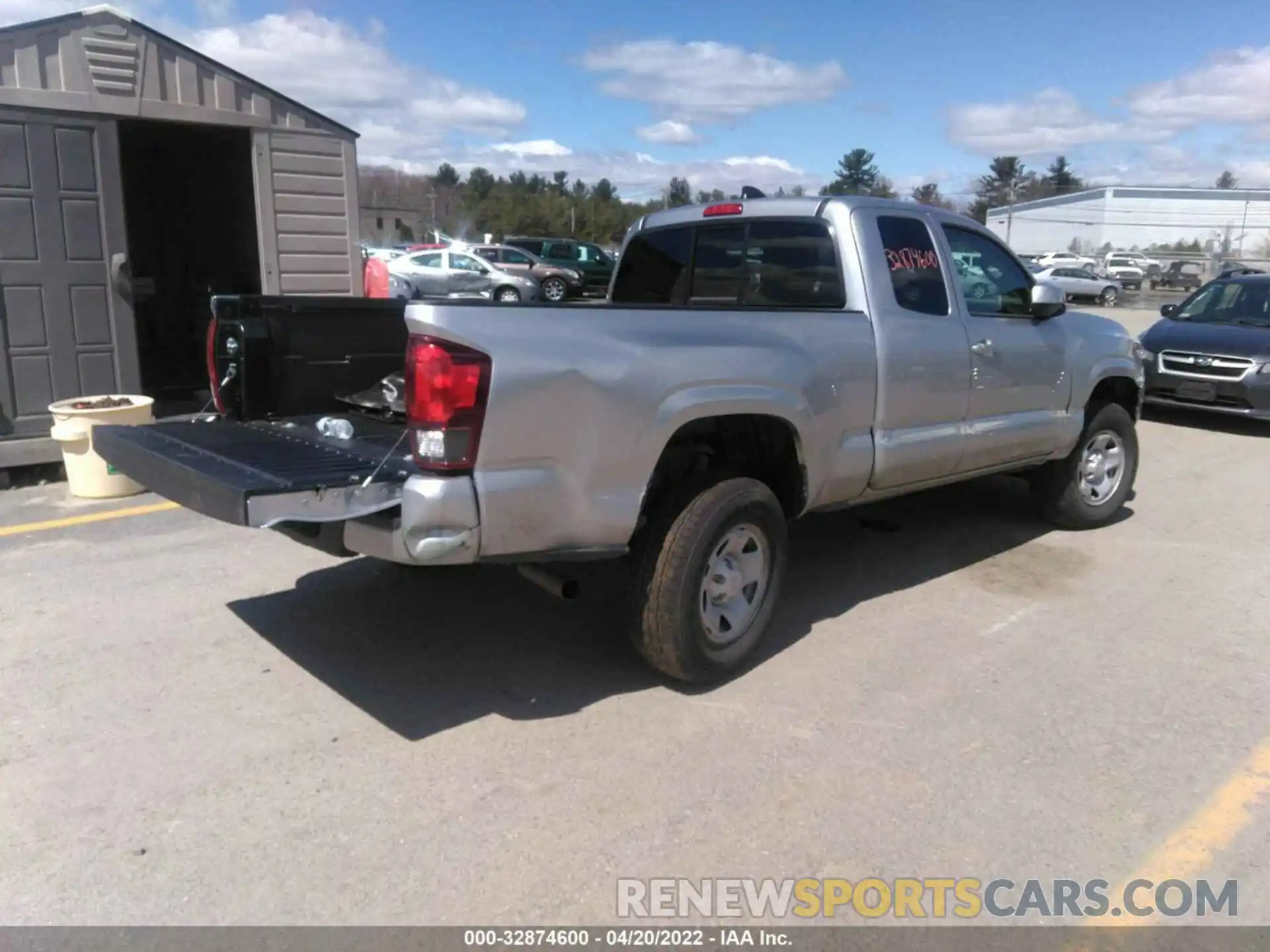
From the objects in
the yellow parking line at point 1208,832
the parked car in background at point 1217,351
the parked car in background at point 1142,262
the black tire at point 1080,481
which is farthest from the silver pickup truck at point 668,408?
the parked car in background at point 1142,262

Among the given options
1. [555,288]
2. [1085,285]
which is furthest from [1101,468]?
[1085,285]

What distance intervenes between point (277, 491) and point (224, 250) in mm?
8824

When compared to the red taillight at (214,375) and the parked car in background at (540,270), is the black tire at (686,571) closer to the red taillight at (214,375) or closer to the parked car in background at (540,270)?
the red taillight at (214,375)

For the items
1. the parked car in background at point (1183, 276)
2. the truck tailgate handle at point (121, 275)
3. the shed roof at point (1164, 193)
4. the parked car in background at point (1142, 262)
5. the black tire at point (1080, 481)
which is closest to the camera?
the black tire at point (1080, 481)

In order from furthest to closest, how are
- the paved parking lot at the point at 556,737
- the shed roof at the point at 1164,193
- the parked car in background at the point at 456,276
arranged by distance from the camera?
the shed roof at the point at 1164,193 → the parked car in background at the point at 456,276 → the paved parking lot at the point at 556,737

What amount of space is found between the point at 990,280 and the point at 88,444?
19.4 ft

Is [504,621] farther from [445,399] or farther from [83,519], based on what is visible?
[83,519]

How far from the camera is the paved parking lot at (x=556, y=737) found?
114 inches

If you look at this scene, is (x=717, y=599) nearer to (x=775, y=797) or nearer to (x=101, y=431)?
(x=775, y=797)

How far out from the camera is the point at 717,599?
161 inches

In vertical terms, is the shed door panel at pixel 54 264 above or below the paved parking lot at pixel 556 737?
above

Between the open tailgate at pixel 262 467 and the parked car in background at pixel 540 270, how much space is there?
84.8 feet
